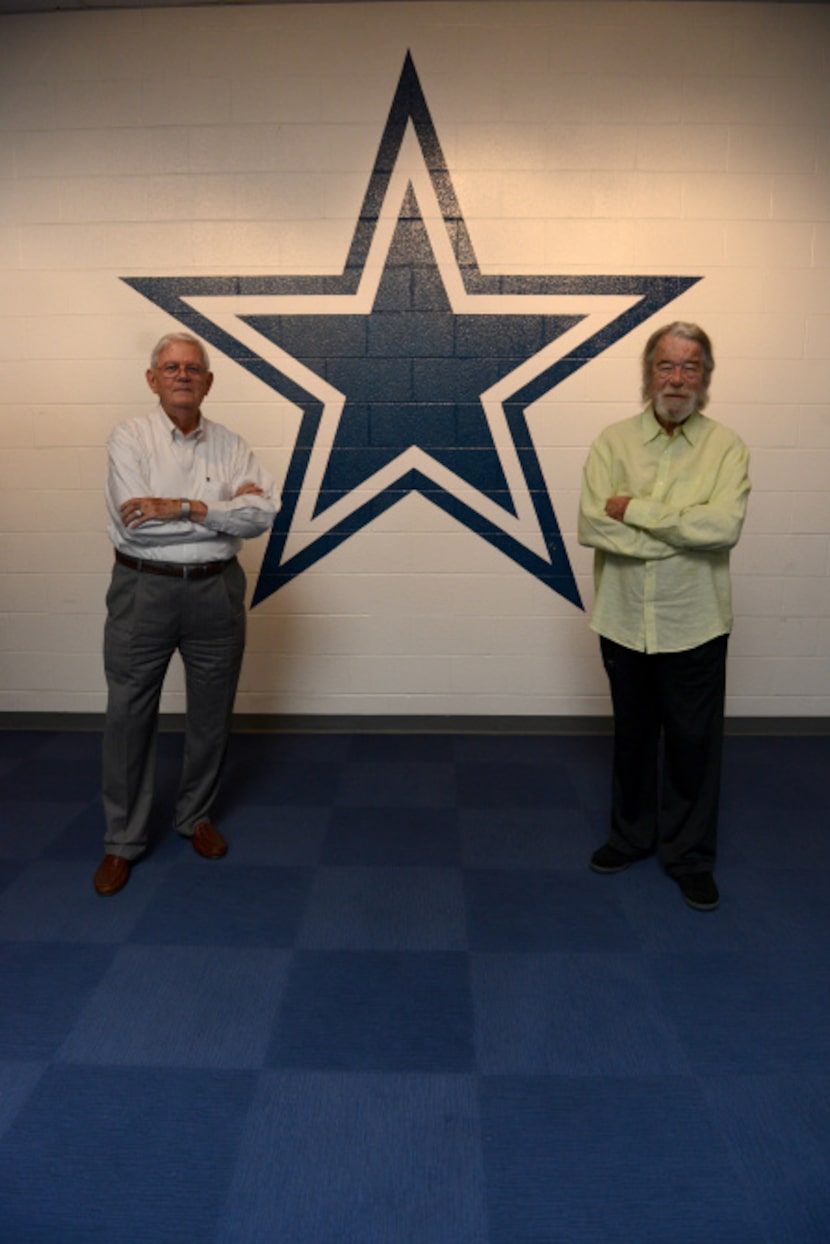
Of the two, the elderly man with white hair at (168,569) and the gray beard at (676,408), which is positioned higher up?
the gray beard at (676,408)

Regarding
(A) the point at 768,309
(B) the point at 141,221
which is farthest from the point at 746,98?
(B) the point at 141,221

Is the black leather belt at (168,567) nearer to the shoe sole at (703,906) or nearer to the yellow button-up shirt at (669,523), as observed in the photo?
the yellow button-up shirt at (669,523)

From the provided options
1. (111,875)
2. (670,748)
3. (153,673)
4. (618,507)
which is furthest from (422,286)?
(111,875)

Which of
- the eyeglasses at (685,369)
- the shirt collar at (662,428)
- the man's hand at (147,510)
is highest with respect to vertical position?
the eyeglasses at (685,369)

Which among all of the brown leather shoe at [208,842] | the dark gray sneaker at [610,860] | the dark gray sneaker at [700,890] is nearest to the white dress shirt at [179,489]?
the brown leather shoe at [208,842]

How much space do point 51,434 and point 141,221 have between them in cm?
109

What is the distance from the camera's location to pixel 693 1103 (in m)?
1.67

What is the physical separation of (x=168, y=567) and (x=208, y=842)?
957 millimetres

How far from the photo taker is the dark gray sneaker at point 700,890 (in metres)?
2.41

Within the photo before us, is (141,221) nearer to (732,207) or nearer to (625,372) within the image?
(625,372)

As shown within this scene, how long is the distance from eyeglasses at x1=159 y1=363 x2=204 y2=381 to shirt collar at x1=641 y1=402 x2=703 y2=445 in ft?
4.56

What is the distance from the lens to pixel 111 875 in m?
2.53

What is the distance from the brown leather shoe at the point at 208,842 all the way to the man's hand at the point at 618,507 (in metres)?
1.69

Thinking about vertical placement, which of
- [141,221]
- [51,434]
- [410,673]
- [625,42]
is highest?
[625,42]
